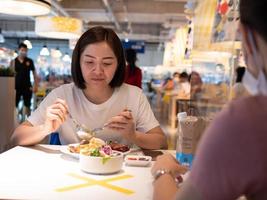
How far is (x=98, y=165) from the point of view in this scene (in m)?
1.53

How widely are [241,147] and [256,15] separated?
287mm

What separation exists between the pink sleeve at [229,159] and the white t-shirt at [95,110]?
4.92 ft

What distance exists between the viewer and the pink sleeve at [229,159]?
742 mm

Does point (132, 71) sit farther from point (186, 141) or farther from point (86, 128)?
point (186, 141)

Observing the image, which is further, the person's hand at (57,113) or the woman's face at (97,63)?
the woman's face at (97,63)

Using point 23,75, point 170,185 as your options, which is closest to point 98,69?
point 170,185

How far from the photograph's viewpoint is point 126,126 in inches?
78.6

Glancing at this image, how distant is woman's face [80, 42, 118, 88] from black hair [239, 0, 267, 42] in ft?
4.94

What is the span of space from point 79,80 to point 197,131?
42.4 inches

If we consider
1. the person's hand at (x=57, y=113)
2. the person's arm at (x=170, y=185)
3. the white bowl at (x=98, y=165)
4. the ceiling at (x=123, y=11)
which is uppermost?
the ceiling at (x=123, y=11)

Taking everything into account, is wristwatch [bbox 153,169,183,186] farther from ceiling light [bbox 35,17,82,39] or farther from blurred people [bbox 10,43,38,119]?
blurred people [bbox 10,43,38,119]

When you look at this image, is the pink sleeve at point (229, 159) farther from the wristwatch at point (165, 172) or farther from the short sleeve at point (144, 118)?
the short sleeve at point (144, 118)

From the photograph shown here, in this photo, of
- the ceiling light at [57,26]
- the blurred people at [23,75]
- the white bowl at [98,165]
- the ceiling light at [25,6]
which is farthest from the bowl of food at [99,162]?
the blurred people at [23,75]

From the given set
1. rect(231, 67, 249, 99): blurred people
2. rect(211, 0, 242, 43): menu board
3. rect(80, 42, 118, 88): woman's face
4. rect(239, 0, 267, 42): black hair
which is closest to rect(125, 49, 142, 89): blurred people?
rect(80, 42, 118, 88): woman's face
